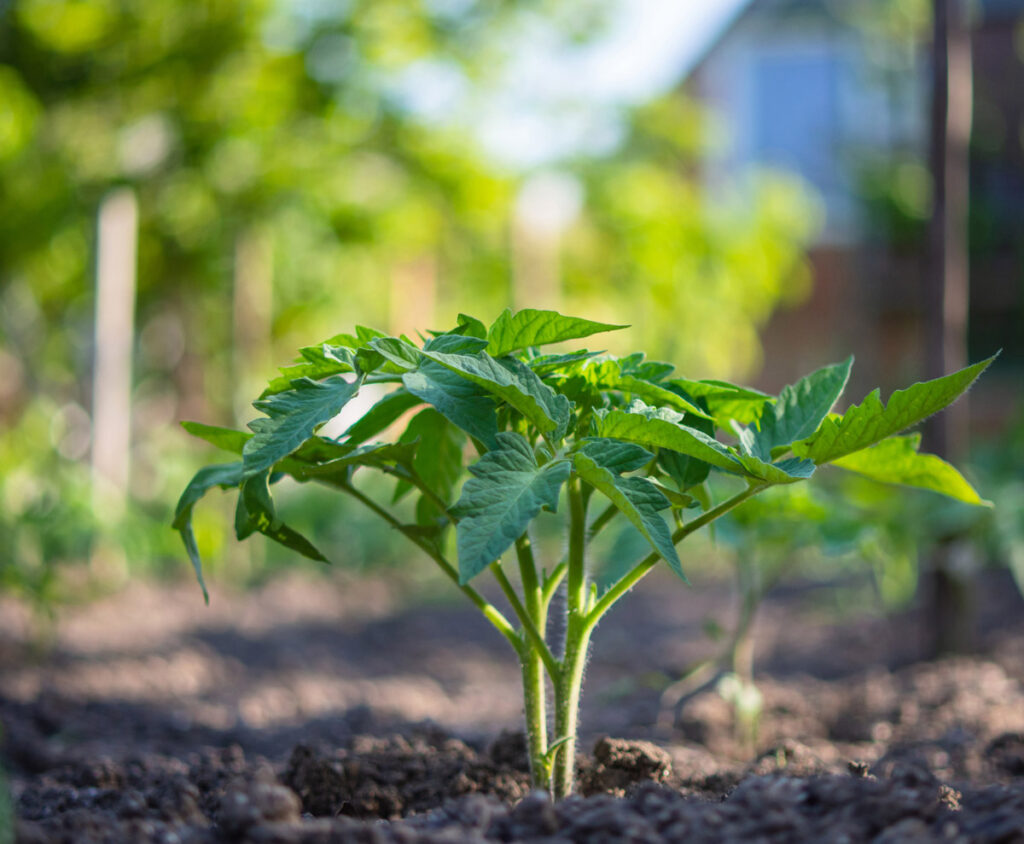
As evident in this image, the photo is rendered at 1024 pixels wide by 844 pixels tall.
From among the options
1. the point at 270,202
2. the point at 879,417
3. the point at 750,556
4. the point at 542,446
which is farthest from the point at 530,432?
the point at 270,202

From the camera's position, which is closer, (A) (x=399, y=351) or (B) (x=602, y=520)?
(A) (x=399, y=351)

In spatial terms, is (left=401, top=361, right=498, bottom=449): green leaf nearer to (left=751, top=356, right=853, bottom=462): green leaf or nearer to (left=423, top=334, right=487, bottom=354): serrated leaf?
(left=423, top=334, right=487, bottom=354): serrated leaf

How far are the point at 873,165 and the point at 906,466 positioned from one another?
13.8 m

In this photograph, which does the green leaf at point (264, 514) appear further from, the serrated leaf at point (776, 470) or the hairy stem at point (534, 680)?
the serrated leaf at point (776, 470)

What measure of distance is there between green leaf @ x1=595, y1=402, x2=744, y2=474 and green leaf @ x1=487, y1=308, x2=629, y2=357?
4.7 inches

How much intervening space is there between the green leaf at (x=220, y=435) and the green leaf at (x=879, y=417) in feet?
2.39

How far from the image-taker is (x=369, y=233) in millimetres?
7562

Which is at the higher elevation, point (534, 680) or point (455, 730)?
point (534, 680)

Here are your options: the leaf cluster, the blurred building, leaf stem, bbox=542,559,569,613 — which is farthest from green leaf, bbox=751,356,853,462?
the blurred building

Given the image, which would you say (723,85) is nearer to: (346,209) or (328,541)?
(346,209)

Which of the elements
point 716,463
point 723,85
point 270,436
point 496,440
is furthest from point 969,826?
point 723,85

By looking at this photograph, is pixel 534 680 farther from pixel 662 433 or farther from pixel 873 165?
pixel 873 165

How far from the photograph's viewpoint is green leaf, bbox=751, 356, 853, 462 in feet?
4.12

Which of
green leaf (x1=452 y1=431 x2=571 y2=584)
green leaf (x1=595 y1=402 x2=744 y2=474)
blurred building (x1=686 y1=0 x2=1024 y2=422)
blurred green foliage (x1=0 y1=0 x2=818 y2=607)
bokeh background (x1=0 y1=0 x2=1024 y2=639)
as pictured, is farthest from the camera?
blurred building (x1=686 y1=0 x2=1024 y2=422)
